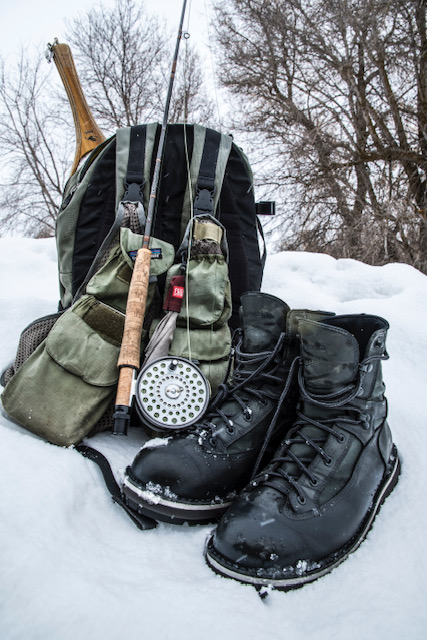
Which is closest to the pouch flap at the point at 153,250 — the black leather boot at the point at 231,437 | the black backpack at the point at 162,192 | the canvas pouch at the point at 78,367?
the canvas pouch at the point at 78,367

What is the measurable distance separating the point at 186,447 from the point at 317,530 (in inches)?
14.3

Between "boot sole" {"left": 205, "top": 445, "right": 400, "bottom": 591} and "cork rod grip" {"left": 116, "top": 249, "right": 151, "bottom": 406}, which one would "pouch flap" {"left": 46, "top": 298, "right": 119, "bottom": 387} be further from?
"boot sole" {"left": 205, "top": 445, "right": 400, "bottom": 591}

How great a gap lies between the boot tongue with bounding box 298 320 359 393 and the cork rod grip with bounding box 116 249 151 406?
0.50 meters

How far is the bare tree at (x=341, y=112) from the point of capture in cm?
718

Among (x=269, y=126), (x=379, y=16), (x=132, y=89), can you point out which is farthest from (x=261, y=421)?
(x=132, y=89)

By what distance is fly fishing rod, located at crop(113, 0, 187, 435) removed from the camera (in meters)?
1.17

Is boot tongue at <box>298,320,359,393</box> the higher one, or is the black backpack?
the black backpack

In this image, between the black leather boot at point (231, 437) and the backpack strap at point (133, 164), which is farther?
the backpack strap at point (133, 164)

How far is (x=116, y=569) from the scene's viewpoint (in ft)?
2.69

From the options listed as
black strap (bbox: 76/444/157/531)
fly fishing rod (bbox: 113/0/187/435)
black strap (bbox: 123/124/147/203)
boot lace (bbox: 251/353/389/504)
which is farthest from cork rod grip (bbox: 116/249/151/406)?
boot lace (bbox: 251/353/389/504)

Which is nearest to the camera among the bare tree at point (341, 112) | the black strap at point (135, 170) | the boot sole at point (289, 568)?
the boot sole at point (289, 568)

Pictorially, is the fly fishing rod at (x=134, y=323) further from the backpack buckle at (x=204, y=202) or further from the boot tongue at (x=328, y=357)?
the boot tongue at (x=328, y=357)

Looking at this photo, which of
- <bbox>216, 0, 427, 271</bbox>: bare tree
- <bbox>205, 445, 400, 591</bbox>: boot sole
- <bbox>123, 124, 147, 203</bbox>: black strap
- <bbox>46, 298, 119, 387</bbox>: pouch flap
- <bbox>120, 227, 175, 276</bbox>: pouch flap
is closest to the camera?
<bbox>205, 445, 400, 591</bbox>: boot sole

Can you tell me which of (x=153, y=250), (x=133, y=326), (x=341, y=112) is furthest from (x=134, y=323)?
(x=341, y=112)
